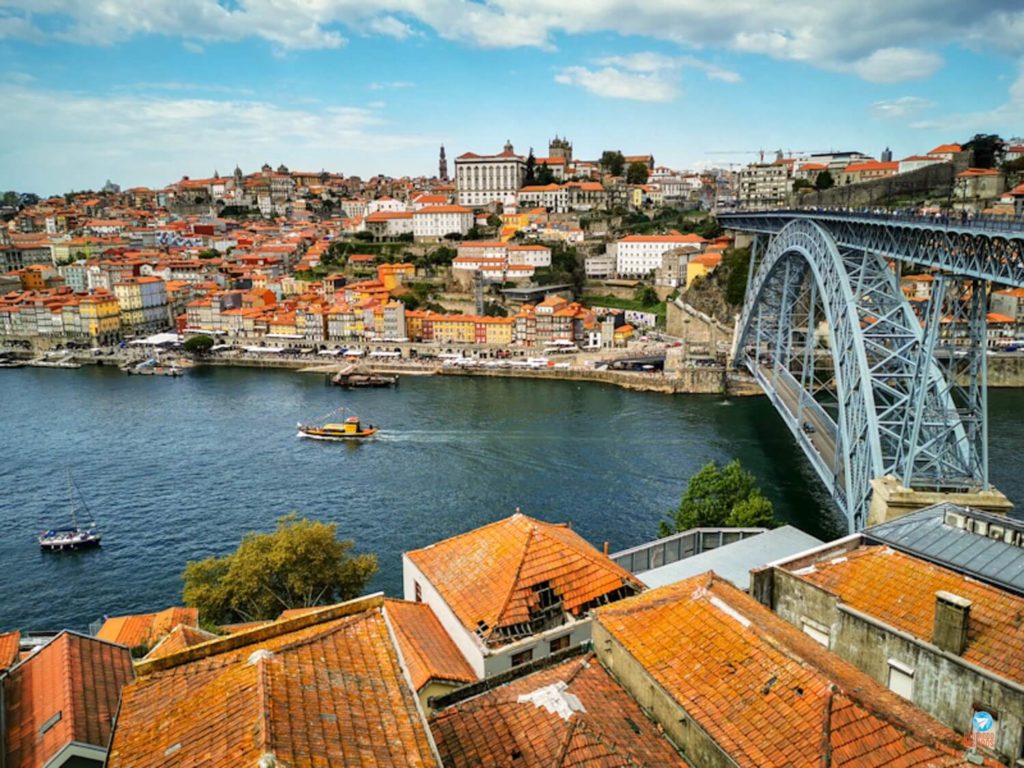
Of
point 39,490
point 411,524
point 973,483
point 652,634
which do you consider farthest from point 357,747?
point 39,490

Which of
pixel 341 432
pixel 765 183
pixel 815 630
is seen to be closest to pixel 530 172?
pixel 765 183

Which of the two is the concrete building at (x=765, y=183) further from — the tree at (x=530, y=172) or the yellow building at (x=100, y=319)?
the yellow building at (x=100, y=319)

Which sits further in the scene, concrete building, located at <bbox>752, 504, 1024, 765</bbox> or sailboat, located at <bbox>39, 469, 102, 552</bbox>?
sailboat, located at <bbox>39, 469, 102, 552</bbox>

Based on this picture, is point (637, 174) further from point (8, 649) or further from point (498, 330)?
point (8, 649)

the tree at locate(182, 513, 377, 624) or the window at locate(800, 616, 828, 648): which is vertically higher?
the window at locate(800, 616, 828, 648)

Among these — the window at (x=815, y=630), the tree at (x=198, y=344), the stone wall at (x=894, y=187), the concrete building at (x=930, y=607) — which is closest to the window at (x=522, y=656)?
the concrete building at (x=930, y=607)

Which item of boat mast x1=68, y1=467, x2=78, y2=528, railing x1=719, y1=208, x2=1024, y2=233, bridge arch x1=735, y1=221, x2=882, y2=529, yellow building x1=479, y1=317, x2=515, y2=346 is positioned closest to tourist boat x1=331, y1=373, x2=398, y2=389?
yellow building x1=479, y1=317, x2=515, y2=346

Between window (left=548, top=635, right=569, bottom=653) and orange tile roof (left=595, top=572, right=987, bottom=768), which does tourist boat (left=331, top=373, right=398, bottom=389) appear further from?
orange tile roof (left=595, top=572, right=987, bottom=768)
